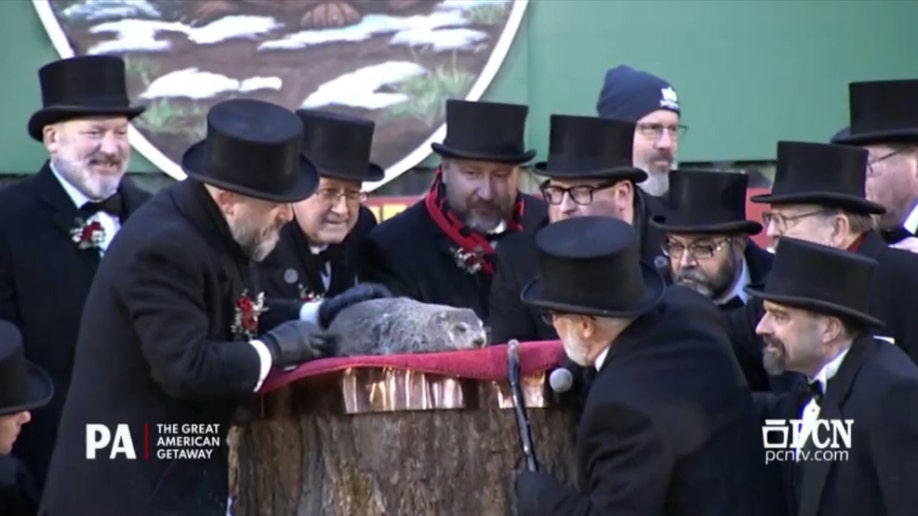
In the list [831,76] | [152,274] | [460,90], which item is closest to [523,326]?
[152,274]

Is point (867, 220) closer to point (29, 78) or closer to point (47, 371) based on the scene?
point (47, 371)

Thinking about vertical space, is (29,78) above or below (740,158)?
above

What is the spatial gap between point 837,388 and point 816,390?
17 cm

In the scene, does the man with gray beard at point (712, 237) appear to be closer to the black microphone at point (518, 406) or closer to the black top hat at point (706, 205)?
the black top hat at point (706, 205)

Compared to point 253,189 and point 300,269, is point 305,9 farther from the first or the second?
point 253,189

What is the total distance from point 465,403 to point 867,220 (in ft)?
5.04

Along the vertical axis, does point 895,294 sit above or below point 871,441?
above

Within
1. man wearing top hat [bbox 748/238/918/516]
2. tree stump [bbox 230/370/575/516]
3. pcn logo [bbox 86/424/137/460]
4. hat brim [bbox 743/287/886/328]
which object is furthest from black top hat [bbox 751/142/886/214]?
pcn logo [bbox 86/424/137/460]

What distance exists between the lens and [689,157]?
31.2 feet

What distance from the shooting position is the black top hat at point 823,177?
653 cm

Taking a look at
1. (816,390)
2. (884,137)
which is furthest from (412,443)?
(884,137)

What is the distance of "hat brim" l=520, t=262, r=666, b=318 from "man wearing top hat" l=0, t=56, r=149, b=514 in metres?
1.93

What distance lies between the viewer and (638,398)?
568cm

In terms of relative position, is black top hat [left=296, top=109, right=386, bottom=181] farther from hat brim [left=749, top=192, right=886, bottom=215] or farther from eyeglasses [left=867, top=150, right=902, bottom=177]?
eyeglasses [left=867, top=150, right=902, bottom=177]
